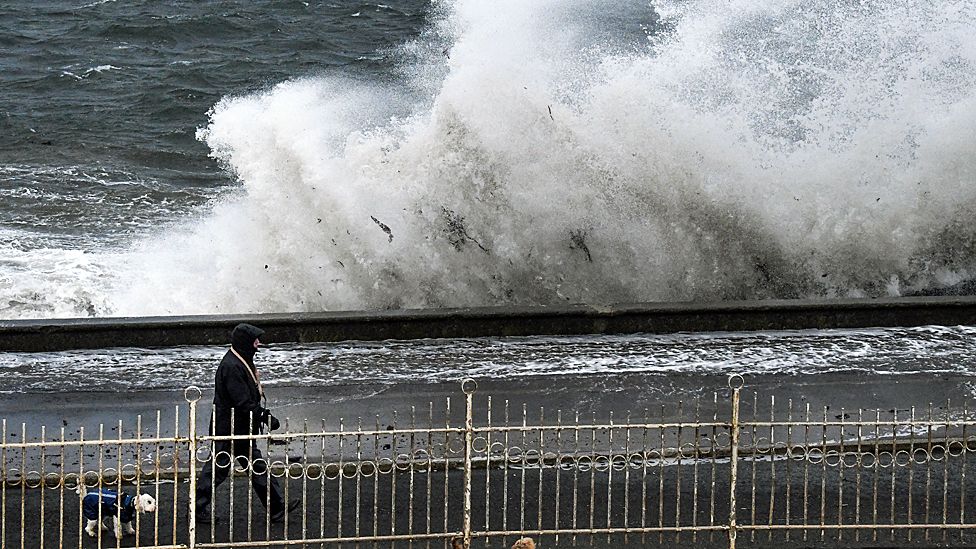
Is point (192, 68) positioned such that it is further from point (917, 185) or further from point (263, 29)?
point (917, 185)

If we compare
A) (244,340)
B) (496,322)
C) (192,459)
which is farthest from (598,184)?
(192,459)

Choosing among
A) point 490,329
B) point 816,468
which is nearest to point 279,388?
point 490,329

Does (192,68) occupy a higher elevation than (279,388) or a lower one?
higher

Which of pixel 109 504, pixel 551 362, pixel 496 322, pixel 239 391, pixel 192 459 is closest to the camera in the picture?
pixel 192 459

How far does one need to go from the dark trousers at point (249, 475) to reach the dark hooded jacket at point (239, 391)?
103 mm

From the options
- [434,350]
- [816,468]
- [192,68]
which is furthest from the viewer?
[192,68]

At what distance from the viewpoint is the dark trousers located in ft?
28.2

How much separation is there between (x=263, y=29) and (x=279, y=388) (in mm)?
25078

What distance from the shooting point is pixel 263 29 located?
35.4m

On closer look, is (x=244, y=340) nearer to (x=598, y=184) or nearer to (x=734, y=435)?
(x=734, y=435)

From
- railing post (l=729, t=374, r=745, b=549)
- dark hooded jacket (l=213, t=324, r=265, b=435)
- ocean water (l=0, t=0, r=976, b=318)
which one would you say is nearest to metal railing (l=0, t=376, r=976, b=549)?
railing post (l=729, t=374, r=745, b=549)

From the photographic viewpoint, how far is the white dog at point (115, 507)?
8.19m

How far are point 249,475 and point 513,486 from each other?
5.88 ft

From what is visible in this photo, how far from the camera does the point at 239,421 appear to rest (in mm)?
8773
